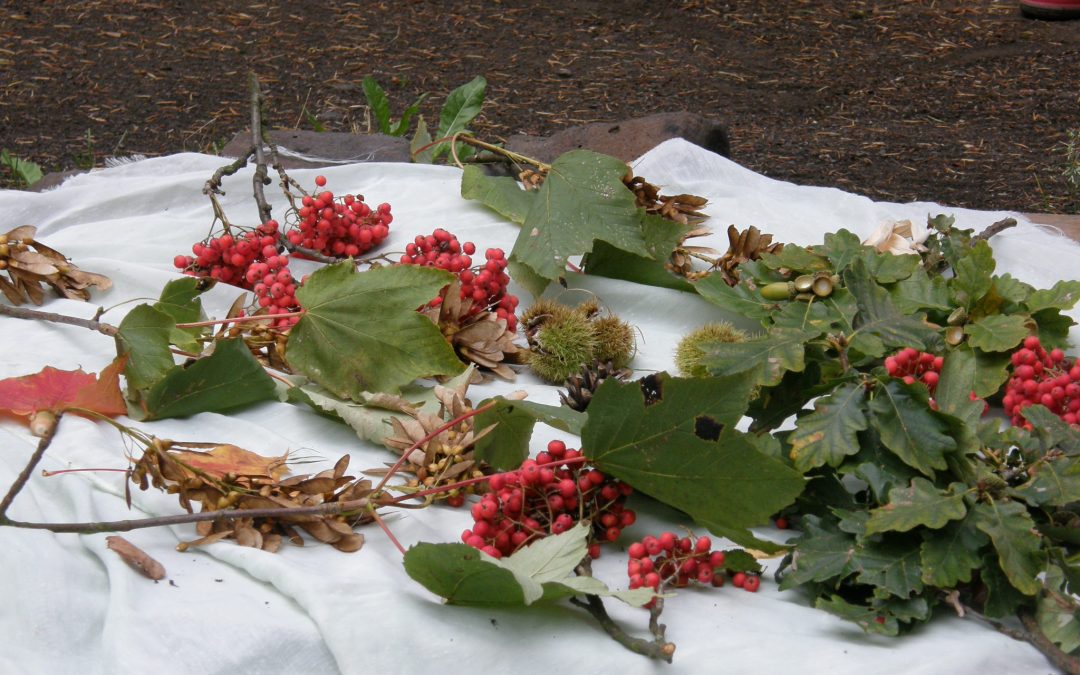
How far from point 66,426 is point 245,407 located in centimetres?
22

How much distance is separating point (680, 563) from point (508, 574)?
20 cm

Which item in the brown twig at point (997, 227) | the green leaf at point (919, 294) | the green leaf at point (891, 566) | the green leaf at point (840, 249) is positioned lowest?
the green leaf at point (891, 566)

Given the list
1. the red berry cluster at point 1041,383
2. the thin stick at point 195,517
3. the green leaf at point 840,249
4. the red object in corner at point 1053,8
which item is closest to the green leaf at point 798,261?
the green leaf at point 840,249

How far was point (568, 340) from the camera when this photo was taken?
1.47 metres

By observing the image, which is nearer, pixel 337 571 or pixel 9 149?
pixel 337 571

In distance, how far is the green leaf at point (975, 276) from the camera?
1.46m

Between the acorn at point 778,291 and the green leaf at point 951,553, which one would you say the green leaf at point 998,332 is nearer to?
the acorn at point 778,291

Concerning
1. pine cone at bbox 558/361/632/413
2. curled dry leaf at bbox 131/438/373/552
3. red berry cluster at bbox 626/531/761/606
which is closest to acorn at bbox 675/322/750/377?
pine cone at bbox 558/361/632/413

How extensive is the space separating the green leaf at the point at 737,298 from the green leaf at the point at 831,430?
1.11ft

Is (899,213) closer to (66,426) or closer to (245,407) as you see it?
(245,407)

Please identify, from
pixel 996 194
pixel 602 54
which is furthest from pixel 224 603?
pixel 602 54

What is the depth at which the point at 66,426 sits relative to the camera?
1.24 m

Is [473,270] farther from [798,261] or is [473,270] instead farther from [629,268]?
[798,261]

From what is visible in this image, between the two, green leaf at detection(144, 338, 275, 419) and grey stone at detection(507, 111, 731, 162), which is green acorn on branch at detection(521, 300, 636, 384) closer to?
green leaf at detection(144, 338, 275, 419)
